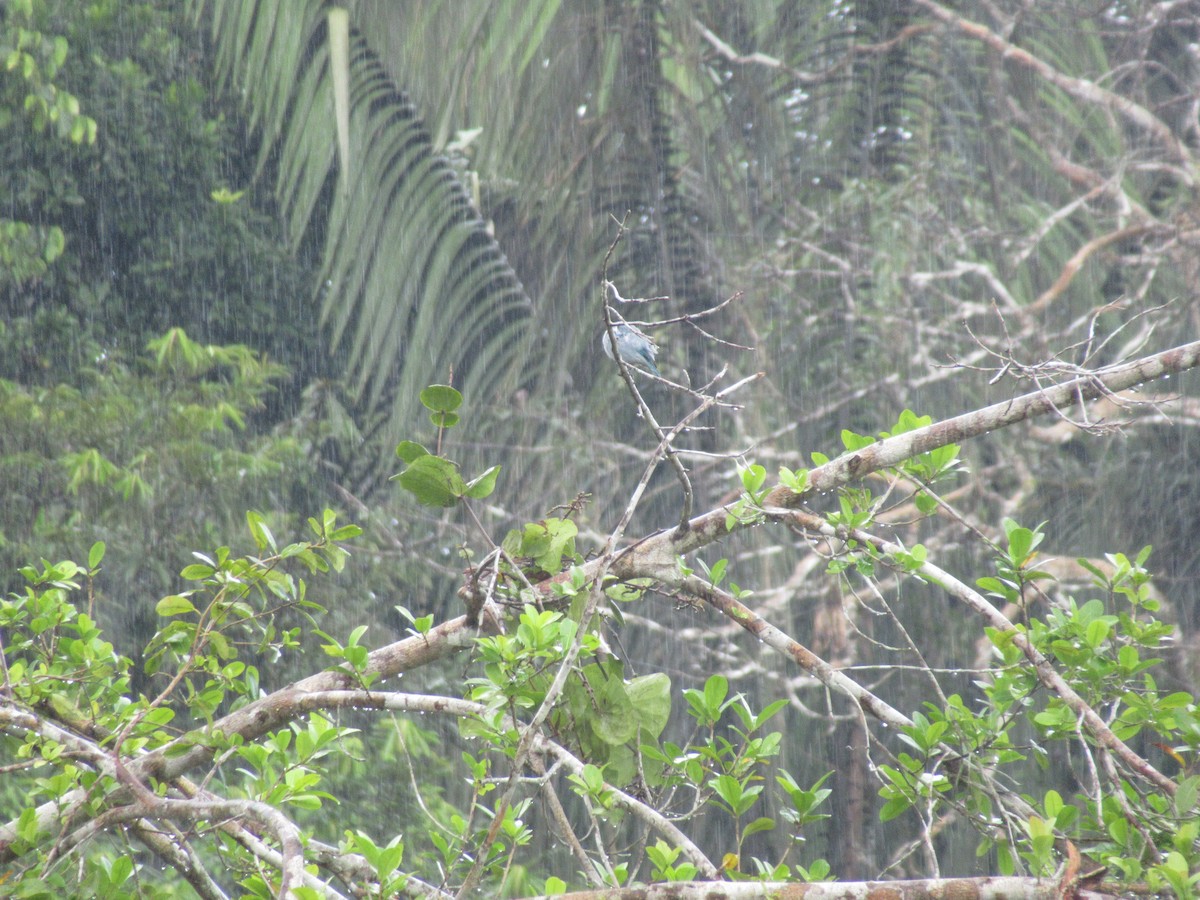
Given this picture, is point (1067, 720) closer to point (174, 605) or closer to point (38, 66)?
point (174, 605)

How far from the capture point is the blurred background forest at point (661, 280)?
4.26m

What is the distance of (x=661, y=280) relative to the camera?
4.41m

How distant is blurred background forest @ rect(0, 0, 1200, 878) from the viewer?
168 inches

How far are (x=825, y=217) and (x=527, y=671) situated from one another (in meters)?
4.07

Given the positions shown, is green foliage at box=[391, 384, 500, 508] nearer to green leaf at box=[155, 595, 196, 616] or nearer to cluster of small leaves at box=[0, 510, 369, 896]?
cluster of small leaves at box=[0, 510, 369, 896]

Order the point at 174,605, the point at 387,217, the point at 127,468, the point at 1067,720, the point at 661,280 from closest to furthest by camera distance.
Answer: the point at 1067,720 → the point at 174,605 → the point at 127,468 → the point at 661,280 → the point at 387,217

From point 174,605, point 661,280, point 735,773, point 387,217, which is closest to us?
point 735,773

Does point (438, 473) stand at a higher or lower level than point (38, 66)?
lower

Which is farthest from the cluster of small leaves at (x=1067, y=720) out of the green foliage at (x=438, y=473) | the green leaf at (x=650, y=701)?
the green foliage at (x=438, y=473)

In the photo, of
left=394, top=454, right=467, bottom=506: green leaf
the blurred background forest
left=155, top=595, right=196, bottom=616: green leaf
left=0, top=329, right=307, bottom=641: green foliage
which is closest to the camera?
left=394, top=454, right=467, bottom=506: green leaf

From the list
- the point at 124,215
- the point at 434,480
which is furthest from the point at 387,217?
the point at 434,480

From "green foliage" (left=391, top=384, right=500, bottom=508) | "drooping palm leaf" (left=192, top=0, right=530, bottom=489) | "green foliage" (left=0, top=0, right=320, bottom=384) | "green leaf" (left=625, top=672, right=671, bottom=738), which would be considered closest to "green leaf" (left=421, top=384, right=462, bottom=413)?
"green foliage" (left=391, top=384, right=500, bottom=508)

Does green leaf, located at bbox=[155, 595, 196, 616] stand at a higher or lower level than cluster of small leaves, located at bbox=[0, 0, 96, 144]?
lower

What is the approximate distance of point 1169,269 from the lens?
15.4 ft
